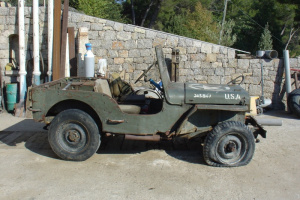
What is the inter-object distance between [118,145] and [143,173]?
4.41ft

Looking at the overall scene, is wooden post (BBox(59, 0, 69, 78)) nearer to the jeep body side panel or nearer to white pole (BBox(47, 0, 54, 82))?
white pole (BBox(47, 0, 54, 82))

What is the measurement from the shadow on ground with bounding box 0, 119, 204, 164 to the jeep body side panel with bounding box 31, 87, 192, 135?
735 millimetres

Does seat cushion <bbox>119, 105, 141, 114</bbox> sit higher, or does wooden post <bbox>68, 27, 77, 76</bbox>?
wooden post <bbox>68, 27, 77, 76</bbox>

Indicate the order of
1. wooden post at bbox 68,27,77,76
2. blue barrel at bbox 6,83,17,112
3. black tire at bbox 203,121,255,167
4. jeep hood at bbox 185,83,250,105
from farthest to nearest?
wooden post at bbox 68,27,77,76 → blue barrel at bbox 6,83,17,112 → jeep hood at bbox 185,83,250,105 → black tire at bbox 203,121,255,167

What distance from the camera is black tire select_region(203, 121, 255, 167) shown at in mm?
4488

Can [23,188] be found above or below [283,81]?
below

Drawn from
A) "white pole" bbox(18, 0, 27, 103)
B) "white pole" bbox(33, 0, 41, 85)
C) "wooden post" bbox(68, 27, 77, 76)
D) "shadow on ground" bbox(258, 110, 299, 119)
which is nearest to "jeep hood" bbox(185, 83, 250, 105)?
"shadow on ground" bbox(258, 110, 299, 119)

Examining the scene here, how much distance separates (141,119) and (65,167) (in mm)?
1293

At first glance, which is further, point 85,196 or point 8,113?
point 8,113

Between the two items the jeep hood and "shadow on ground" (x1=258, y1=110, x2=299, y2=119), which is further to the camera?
"shadow on ground" (x1=258, y1=110, x2=299, y2=119)

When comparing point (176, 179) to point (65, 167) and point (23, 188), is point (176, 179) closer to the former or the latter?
point (65, 167)

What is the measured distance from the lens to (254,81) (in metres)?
9.08

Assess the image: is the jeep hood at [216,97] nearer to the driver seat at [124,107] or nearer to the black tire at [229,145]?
the black tire at [229,145]

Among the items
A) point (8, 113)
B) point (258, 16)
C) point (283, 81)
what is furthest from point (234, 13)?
point (8, 113)
